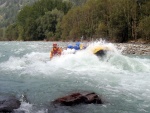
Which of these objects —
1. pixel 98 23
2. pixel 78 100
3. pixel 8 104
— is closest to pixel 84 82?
pixel 78 100

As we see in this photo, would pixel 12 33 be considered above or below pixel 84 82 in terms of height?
above

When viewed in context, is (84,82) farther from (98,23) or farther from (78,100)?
(98,23)

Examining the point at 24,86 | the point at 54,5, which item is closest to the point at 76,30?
the point at 54,5

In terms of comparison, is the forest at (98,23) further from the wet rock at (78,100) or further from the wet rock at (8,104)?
the wet rock at (8,104)

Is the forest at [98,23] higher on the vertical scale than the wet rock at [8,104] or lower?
higher

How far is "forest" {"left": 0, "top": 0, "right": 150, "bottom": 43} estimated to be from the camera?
193ft

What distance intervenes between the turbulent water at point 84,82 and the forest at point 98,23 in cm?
3102

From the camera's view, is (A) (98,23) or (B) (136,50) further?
(A) (98,23)

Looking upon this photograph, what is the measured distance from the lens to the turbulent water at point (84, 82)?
11.5 m

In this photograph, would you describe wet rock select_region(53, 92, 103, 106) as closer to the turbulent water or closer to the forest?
the turbulent water

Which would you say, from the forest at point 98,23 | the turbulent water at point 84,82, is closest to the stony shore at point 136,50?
the turbulent water at point 84,82

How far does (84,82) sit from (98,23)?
5552 centimetres

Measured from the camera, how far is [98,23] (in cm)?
7062

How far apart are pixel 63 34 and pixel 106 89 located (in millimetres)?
74239
